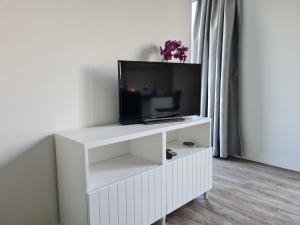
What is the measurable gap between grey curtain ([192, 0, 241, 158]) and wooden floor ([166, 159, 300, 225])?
1.66 ft

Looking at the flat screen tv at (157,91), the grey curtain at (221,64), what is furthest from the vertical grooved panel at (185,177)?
the grey curtain at (221,64)

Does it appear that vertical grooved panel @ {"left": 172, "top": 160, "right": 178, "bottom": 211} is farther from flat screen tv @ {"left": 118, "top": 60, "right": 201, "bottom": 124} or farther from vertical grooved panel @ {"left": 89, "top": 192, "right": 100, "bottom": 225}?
vertical grooved panel @ {"left": 89, "top": 192, "right": 100, "bottom": 225}

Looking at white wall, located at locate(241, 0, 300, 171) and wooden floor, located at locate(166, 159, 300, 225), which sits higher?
white wall, located at locate(241, 0, 300, 171)

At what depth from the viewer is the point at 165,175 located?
6.12 feet

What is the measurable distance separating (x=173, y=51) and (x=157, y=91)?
541 millimetres

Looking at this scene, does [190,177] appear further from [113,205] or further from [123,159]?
[113,205]

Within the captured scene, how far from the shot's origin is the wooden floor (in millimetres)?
1996

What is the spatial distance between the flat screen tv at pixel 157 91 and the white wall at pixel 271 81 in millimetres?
1265

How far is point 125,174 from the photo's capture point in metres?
1.69

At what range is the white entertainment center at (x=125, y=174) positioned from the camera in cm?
150

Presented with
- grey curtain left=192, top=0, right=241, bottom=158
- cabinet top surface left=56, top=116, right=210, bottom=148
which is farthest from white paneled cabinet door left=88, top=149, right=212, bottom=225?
grey curtain left=192, top=0, right=241, bottom=158

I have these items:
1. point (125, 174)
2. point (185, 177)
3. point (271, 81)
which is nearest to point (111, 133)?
point (125, 174)

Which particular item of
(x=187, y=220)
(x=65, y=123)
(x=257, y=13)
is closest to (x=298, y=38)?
(x=257, y=13)

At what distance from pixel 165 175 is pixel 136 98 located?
2.05ft
